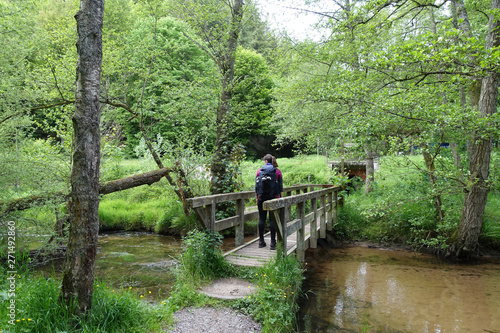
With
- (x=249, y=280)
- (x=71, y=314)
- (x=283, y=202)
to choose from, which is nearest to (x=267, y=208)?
(x=283, y=202)

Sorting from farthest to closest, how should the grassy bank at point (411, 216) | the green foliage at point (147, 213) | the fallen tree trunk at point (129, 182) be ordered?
the green foliage at point (147, 213)
the grassy bank at point (411, 216)
the fallen tree trunk at point (129, 182)

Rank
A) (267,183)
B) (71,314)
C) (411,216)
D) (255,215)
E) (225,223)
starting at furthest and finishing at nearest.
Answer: (411,216)
(255,215)
(225,223)
(267,183)
(71,314)

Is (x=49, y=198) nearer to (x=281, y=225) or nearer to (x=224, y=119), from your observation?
(x=281, y=225)

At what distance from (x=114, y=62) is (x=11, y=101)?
3.15 metres

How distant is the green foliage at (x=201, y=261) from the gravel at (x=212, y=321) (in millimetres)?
814

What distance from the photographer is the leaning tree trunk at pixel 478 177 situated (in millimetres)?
7512

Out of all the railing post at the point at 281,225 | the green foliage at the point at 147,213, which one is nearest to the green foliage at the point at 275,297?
the railing post at the point at 281,225

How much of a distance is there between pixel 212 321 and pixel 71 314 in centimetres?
156

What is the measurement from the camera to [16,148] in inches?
248

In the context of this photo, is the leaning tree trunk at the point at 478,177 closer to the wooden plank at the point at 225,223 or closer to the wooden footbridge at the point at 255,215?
the wooden footbridge at the point at 255,215

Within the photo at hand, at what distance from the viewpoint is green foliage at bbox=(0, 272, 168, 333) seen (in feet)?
9.95

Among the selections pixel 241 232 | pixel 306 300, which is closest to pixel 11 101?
pixel 241 232

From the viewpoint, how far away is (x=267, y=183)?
20.4 feet

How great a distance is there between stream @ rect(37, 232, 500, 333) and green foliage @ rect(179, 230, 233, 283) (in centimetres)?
65
